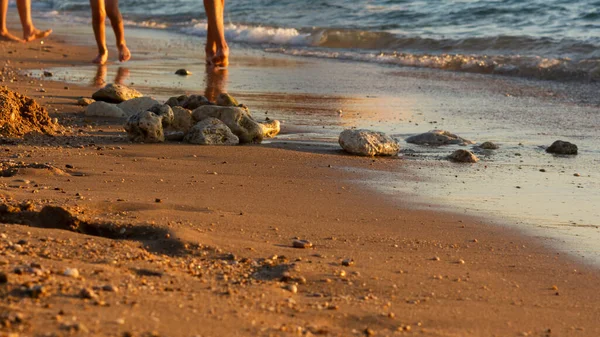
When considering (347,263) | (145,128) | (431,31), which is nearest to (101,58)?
(145,128)

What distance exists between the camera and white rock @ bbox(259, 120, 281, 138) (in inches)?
214

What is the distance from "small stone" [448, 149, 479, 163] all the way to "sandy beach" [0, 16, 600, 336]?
13 centimetres

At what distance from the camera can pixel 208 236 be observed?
3.16 m

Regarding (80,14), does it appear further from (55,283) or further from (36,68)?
(55,283)

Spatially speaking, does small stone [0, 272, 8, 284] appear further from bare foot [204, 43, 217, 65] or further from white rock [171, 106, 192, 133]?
bare foot [204, 43, 217, 65]

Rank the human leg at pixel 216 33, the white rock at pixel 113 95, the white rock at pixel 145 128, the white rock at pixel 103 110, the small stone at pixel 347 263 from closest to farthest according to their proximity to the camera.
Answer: the small stone at pixel 347 263 < the white rock at pixel 145 128 < the white rock at pixel 103 110 < the white rock at pixel 113 95 < the human leg at pixel 216 33

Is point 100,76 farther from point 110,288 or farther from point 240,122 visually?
point 110,288

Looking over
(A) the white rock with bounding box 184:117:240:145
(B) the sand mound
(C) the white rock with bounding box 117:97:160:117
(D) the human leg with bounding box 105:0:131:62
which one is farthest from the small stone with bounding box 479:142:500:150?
(D) the human leg with bounding box 105:0:131:62

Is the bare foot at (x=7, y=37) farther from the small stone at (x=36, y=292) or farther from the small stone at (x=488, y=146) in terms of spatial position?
the small stone at (x=36, y=292)

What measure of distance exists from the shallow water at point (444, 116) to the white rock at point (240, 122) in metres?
0.23

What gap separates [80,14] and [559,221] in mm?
16087

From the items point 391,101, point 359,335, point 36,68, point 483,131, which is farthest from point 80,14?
point 359,335

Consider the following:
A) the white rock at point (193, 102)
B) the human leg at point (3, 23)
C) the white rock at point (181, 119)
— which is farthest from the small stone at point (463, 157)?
the human leg at point (3, 23)

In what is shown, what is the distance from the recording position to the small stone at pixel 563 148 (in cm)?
532
